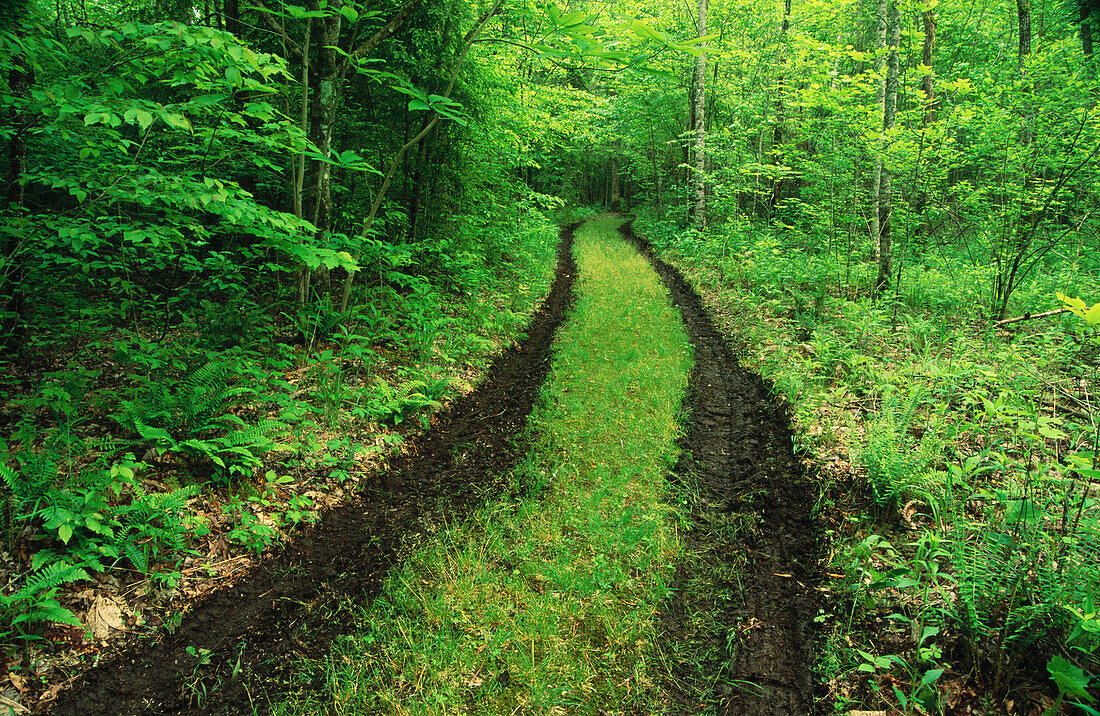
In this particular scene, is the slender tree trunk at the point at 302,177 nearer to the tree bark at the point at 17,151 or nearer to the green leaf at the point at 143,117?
the tree bark at the point at 17,151

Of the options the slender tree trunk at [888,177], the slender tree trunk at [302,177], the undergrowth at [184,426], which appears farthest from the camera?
the slender tree trunk at [888,177]

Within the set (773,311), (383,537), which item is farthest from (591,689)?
(773,311)

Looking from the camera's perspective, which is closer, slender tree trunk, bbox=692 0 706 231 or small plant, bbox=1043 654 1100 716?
small plant, bbox=1043 654 1100 716

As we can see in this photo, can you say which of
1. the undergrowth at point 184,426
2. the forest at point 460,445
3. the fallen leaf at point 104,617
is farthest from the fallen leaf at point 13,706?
the fallen leaf at point 104,617

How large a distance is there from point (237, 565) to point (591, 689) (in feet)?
9.61

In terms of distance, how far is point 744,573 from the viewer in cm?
386

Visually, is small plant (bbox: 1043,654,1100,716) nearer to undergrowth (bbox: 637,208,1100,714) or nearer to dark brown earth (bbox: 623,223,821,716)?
undergrowth (bbox: 637,208,1100,714)

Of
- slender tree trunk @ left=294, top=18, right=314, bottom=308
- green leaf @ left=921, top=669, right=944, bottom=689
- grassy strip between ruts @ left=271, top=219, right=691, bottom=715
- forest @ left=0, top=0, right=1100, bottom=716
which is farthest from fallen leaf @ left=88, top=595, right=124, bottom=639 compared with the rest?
green leaf @ left=921, top=669, right=944, bottom=689

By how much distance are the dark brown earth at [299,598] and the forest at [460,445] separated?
2 cm

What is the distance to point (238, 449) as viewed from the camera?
416 centimetres

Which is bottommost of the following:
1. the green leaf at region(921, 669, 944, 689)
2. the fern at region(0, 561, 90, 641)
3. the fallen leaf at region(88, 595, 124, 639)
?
the fallen leaf at region(88, 595, 124, 639)

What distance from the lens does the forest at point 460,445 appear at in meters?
2.93

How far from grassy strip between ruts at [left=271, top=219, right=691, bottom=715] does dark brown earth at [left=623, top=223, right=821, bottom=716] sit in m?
0.24

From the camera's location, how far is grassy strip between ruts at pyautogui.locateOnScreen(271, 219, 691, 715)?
2.92 metres
